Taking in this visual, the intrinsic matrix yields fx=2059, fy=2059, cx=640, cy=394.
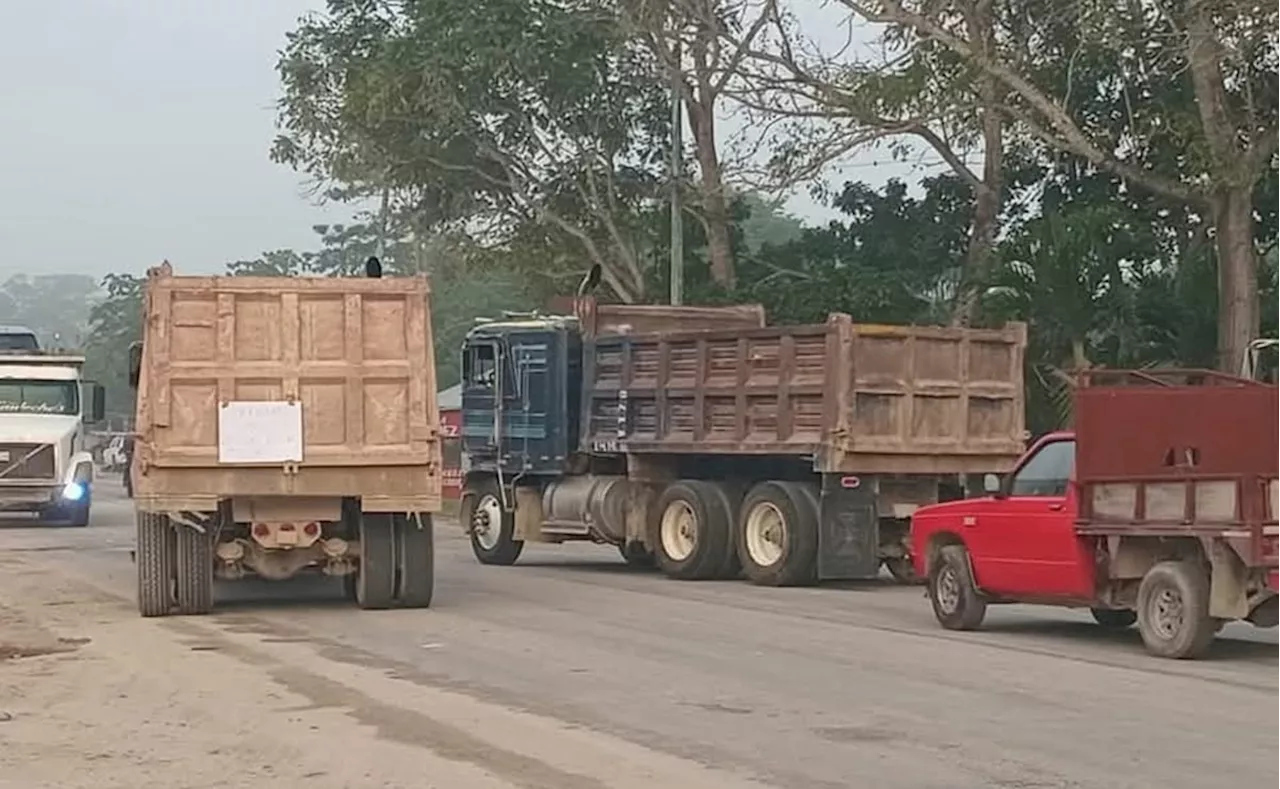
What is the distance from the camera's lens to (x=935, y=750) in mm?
10477

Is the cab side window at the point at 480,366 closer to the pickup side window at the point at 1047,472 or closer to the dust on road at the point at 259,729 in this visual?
the dust on road at the point at 259,729

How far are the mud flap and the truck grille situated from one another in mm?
17168

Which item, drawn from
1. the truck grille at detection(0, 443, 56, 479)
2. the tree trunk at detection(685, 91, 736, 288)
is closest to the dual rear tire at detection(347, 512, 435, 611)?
the truck grille at detection(0, 443, 56, 479)

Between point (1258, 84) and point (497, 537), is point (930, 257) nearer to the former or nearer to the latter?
point (1258, 84)

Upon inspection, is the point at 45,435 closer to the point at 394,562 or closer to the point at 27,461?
the point at 27,461

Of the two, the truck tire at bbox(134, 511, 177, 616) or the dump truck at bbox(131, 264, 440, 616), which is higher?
the dump truck at bbox(131, 264, 440, 616)

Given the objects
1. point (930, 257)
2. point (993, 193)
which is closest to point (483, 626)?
point (993, 193)

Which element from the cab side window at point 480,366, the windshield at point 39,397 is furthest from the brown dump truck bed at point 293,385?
the windshield at point 39,397

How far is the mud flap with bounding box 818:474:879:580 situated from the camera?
20.6 m

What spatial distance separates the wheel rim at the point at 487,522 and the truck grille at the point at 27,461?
35.1 ft

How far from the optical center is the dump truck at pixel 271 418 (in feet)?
55.4

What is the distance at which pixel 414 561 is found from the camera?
18.0 meters

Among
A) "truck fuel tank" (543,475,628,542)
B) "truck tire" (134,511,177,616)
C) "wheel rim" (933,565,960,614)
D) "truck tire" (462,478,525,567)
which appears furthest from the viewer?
"truck tire" (462,478,525,567)

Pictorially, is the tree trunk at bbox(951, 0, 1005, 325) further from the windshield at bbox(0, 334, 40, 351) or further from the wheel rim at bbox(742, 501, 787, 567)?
the windshield at bbox(0, 334, 40, 351)
